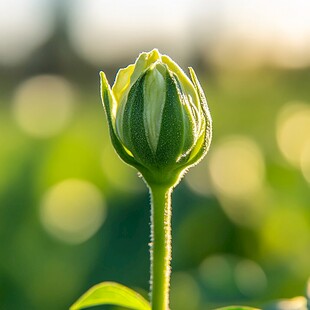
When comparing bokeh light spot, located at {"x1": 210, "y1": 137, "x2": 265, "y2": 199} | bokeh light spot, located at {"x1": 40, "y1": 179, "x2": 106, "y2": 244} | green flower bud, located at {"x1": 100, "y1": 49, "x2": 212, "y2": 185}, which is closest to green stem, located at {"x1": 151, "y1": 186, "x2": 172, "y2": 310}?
green flower bud, located at {"x1": 100, "y1": 49, "x2": 212, "y2": 185}

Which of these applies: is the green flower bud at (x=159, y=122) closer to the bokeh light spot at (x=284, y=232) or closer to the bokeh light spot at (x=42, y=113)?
the bokeh light spot at (x=284, y=232)

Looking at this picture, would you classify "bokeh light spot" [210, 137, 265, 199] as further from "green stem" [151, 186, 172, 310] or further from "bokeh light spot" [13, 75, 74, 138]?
"green stem" [151, 186, 172, 310]

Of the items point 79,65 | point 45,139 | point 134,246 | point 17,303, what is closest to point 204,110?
point 17,303

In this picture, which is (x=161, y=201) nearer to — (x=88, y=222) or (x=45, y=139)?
(x=88, y=222)

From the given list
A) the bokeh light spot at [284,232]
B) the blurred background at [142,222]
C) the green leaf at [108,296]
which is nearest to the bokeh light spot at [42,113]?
the blurred background at [142,222]

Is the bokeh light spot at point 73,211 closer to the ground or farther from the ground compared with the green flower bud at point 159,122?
closer to the ground

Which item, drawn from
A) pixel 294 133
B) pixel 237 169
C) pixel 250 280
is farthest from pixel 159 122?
pixel 294 133
